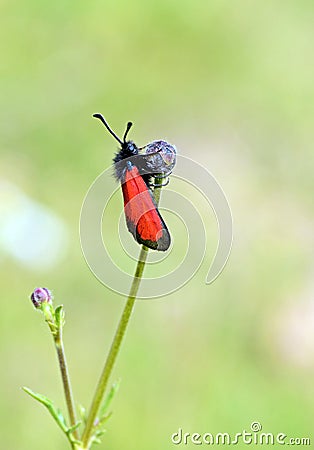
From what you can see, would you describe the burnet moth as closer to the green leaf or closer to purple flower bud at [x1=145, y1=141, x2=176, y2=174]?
purple flower bud at [x1=145, y1=141, x2=176, y2=174]

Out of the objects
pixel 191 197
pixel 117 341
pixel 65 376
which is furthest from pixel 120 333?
pixel 191 197

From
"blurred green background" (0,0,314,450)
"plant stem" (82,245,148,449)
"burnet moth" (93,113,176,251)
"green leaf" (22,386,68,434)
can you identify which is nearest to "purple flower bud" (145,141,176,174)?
"burnet moth" (93,113,176,251)

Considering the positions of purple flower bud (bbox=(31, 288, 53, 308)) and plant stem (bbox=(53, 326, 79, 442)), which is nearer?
plant stem (bbox=(53, 326, 79, 442))

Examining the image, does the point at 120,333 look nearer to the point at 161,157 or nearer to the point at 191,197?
the point at 161,157

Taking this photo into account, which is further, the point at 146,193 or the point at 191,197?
the point at 191,197

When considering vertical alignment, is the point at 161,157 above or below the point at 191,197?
below

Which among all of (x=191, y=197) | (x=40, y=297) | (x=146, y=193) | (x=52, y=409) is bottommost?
(x=52, y=409)
